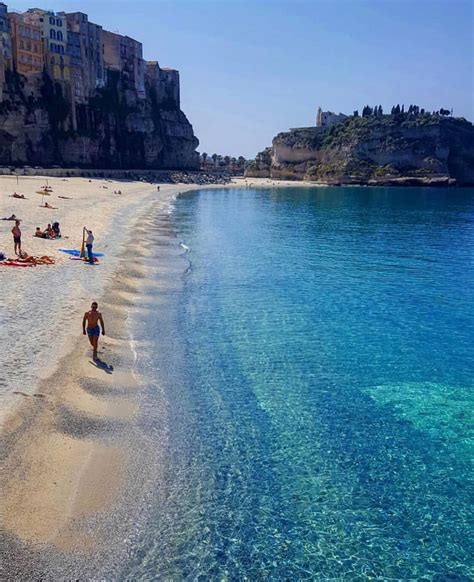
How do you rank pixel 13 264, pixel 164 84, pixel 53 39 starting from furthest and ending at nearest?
pixel 164 84
pixel 53 39
pixel 13 264

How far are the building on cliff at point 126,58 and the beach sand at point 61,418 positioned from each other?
388ft

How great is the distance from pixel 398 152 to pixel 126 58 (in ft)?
281

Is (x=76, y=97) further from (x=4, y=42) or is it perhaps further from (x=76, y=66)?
(x=4, y=42)

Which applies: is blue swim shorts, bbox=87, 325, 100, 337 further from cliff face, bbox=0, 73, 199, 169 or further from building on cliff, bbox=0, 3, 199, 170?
building on cliff, bbox=0, 3, 199, 170

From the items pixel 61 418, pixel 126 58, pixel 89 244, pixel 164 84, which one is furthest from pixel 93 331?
pixel 164 84

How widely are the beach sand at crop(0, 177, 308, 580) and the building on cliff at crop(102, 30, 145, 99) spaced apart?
11836 centimetres

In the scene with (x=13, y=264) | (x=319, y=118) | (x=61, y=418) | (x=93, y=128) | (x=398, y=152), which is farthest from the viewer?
(x=319, y=118)

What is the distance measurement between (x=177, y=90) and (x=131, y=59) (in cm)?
2562

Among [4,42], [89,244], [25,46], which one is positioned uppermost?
[25,46]

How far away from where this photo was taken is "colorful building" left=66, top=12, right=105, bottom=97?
108000 millimetres

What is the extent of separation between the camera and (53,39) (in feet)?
340

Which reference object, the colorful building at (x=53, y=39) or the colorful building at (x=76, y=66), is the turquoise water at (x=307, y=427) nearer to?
the colorful building at (x=53, y=39)

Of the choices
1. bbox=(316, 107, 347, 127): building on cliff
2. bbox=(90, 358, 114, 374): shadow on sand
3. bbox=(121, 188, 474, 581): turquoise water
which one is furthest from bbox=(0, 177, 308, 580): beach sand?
bbox=(316, 107, 347, 127): building on cliff

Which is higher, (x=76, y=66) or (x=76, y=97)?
(x=76, y=66)
